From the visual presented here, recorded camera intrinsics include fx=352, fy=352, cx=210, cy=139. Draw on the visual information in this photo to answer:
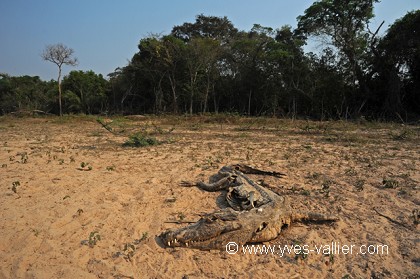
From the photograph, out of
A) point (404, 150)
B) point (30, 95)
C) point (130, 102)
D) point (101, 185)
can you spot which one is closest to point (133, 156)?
point (101, 185)

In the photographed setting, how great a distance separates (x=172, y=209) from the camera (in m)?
4.45

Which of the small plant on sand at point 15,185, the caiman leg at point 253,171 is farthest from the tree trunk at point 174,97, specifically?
the small plant on sand at point 15,185

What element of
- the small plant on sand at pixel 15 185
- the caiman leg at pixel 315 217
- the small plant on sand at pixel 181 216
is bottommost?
the small plant on sand at pixel 181 216

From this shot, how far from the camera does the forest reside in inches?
765

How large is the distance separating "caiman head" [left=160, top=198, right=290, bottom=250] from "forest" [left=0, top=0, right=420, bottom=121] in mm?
13801

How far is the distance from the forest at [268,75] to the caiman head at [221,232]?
13801 mm

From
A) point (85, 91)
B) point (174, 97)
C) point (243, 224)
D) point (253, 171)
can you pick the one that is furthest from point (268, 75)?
point (243, 224)

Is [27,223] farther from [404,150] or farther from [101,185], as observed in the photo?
[404,150]

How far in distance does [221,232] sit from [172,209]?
1.12 m

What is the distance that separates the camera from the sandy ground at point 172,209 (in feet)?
10.8

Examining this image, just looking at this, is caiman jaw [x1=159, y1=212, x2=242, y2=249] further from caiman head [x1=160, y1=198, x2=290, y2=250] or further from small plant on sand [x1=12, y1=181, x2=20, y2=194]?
small plant on sand [x1=12, y1=181, x2=20, y2=194]

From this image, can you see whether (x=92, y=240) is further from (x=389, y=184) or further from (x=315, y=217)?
(x=389, y=184)

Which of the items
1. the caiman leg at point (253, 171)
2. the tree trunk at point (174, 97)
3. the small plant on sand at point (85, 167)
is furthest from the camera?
the tree trunk at point (174, 97)

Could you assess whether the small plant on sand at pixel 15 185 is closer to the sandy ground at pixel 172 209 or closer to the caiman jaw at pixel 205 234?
the sandy ground at pixel 172 209
